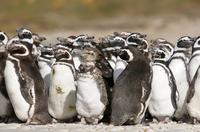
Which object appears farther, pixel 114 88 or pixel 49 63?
pixel 49 63

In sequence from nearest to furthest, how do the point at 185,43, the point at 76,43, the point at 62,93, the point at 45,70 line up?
the point at 62,93
the point at 45,70
the point at 185,43
the point at 76,43

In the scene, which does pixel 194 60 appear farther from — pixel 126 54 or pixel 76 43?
pixel 76 43

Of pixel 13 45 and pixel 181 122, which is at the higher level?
pixel 13 45

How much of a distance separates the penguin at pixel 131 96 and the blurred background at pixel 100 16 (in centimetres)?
2241

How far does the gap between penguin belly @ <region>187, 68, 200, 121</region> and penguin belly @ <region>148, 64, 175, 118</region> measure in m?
0.30

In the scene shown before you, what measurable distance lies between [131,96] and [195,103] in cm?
85

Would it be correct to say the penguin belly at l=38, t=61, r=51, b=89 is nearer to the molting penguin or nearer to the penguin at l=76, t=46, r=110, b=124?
the molting penguin

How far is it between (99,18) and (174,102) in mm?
28970

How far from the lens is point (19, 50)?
10812mm

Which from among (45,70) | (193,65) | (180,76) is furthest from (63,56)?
(193,65)

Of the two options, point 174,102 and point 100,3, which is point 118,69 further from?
point 100,3

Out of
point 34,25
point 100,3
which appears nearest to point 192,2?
point 100,3

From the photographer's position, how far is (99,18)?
39781 millimetres

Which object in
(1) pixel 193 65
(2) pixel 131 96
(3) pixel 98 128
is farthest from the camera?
(1) pixel 193 65
